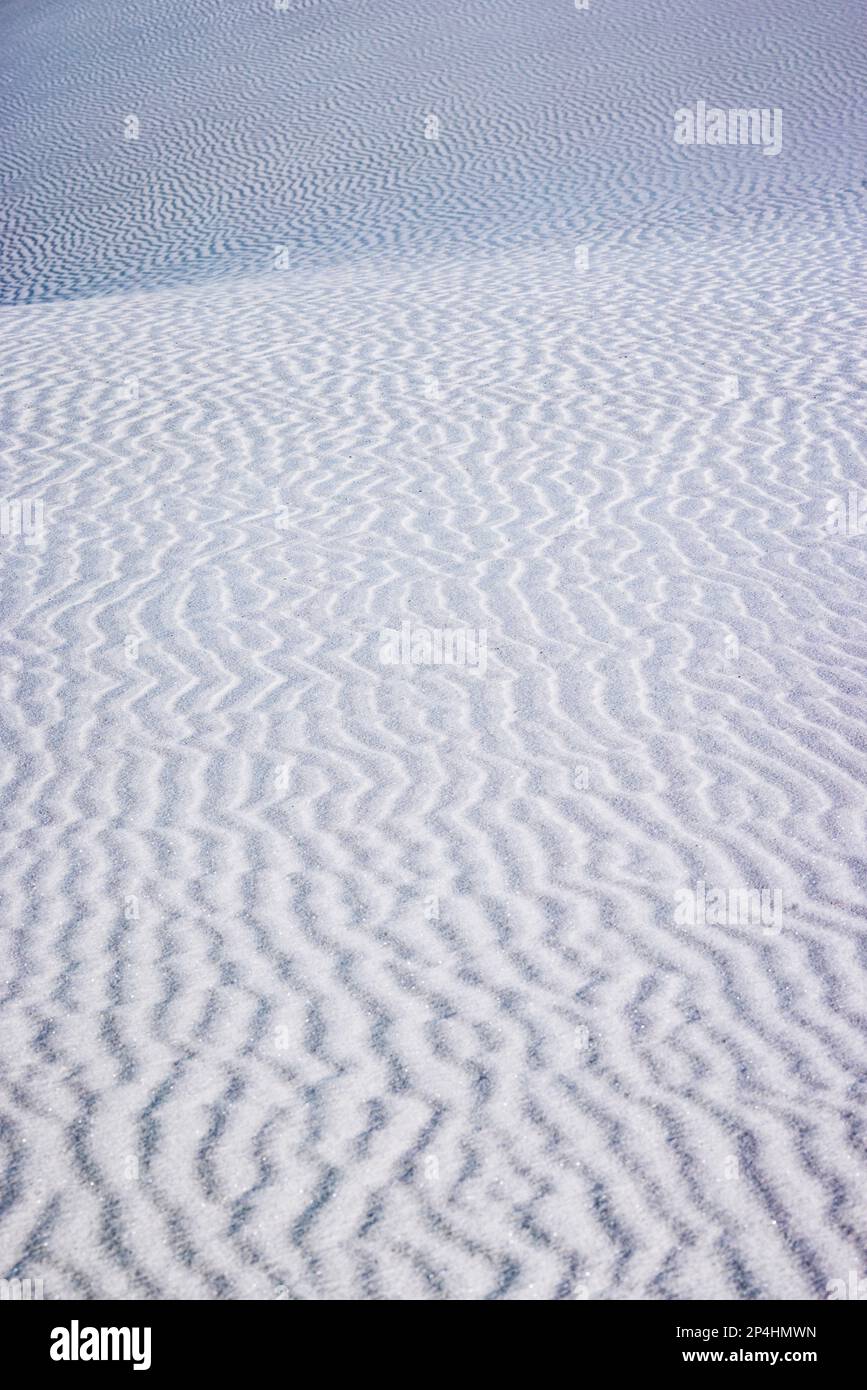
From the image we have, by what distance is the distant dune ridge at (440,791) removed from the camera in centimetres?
340

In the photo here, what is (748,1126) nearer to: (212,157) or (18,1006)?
(18,1006)

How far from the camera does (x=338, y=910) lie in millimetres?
4605

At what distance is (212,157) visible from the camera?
23188 millimetres

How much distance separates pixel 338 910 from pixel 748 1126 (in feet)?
5.26

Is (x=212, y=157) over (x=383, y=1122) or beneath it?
over

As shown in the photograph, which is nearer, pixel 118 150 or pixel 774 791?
pixel 774 791

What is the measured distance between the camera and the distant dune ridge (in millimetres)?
3398

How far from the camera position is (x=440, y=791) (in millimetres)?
5305

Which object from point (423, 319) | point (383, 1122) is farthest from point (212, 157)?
point (383, 1122)

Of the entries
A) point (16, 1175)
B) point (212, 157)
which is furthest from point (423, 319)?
point (212, 157)
